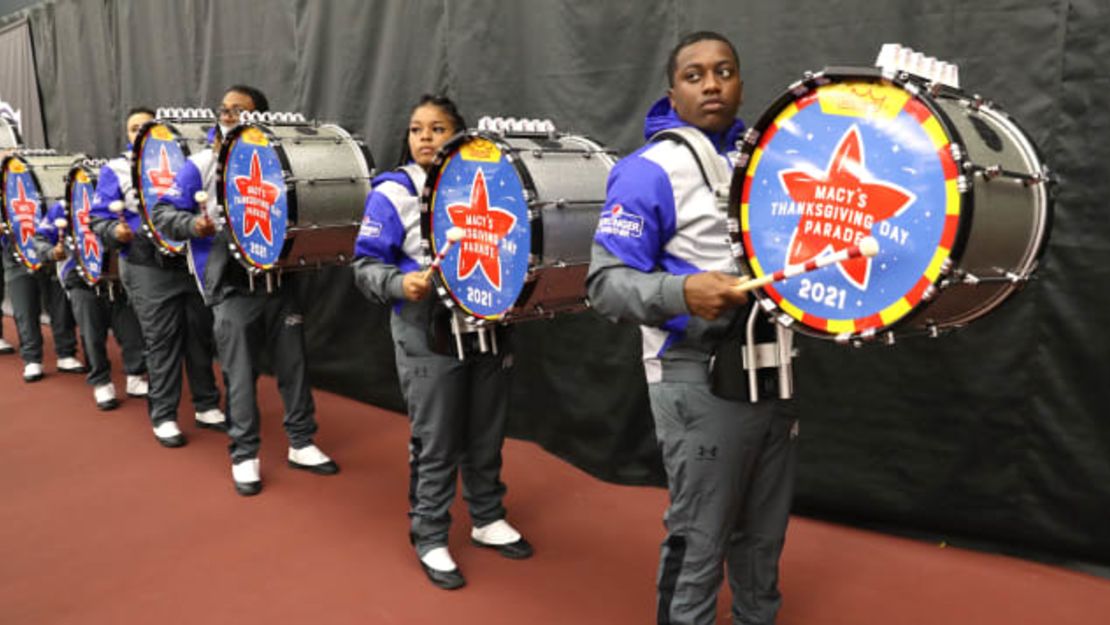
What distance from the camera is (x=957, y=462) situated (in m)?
2.85

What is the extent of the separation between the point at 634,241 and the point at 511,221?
65 cm

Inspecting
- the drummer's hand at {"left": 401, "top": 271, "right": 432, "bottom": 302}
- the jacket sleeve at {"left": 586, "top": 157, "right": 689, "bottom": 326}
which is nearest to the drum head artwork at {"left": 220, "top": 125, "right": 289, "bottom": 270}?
the drummer's hand at {"left": 401, "top": 271, "right": 432, "bottom": 302}

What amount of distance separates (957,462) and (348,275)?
3.36 m

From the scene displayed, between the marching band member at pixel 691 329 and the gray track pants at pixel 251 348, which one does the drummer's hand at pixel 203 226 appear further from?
the marching band member at pixel 691 329

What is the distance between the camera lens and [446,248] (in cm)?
241

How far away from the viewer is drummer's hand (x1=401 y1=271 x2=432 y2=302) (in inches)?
102

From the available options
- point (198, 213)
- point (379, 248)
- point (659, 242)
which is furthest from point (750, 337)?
point (198, 213)

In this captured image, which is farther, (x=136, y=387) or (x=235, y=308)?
(x=136, y=387)

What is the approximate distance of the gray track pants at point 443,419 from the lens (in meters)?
2.79

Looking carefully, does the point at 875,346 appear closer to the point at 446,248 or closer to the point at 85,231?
the point at 446,248

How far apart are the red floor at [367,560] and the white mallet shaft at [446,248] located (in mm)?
1058

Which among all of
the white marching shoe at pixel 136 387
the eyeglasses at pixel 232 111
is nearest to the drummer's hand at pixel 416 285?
the eyeglasses at pixel 232 111

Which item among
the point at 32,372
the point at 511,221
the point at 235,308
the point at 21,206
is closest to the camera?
the point at 511,221

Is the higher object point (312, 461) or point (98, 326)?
point (98, 326)
